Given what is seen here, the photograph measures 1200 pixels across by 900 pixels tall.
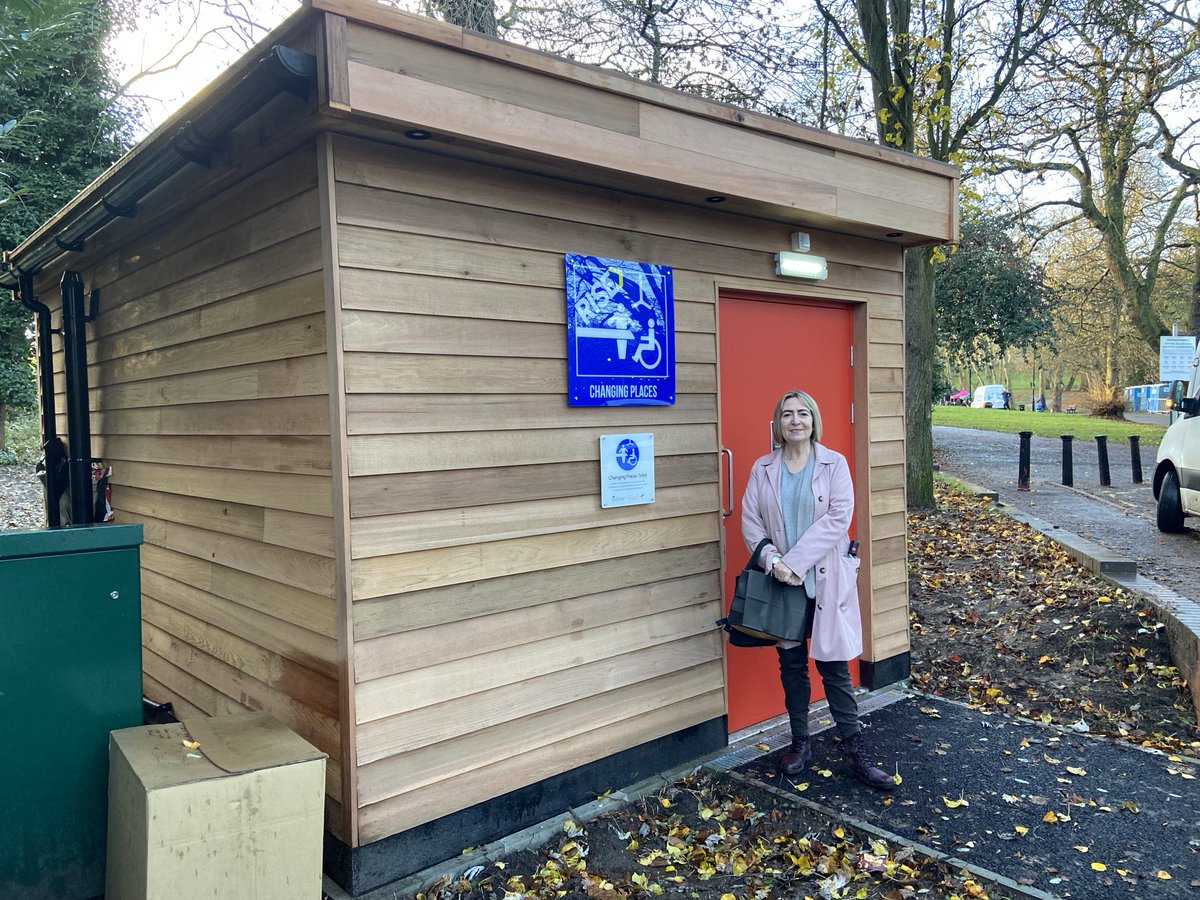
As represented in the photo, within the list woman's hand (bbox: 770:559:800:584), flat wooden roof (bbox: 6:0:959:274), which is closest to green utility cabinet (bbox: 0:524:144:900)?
flat wooden roof (bbox: 6:0:959:274)

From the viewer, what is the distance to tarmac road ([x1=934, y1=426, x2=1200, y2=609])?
→ 7992 millimetres

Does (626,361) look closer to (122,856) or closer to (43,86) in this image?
(122,856)

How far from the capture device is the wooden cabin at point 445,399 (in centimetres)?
306

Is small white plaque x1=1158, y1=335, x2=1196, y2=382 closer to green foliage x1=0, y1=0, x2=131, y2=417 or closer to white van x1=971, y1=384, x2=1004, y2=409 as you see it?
green foliage x1=0, y1=0, x2=131, y2=417

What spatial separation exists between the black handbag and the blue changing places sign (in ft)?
3.07

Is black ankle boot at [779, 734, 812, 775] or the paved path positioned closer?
the paved path

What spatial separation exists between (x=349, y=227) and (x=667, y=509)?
77.7 inches

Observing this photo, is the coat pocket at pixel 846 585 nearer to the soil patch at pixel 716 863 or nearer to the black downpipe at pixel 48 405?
the soil patch at pixel 716 863

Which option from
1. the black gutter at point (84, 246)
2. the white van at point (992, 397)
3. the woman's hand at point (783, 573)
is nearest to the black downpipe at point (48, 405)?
the black gutter at point (84, 246)

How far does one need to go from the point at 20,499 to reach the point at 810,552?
1366cm

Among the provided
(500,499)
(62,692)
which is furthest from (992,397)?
(62,692)

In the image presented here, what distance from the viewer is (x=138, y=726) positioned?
3.00m

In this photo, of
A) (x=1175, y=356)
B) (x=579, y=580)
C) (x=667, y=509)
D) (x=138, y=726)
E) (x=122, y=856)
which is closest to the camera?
(x=122, y=856)

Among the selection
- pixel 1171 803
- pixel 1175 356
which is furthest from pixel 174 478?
pixel 1175 356
